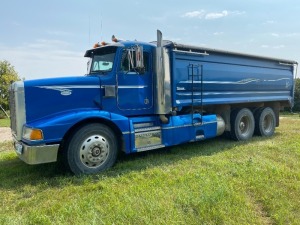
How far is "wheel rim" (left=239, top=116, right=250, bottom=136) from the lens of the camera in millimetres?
9512

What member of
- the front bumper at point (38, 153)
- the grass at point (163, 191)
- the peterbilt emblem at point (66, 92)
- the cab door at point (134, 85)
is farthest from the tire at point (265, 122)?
the front bumper at point (38, 153)

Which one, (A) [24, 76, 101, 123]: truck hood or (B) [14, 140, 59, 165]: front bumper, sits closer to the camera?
(B) [14, 140, 59, 165]: front bumper

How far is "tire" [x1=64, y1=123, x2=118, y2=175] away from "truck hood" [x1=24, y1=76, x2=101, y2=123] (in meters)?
0.55

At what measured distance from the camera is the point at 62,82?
5.78 meters

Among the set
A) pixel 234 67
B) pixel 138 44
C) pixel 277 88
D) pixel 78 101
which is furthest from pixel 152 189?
pixel 277 88

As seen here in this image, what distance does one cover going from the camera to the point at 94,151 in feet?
18.9

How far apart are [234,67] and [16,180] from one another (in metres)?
6.35

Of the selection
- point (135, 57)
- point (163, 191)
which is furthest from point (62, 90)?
point (163, 191)

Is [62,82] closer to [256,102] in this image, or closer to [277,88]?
[256,102]

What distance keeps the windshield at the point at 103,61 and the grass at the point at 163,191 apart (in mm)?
2068

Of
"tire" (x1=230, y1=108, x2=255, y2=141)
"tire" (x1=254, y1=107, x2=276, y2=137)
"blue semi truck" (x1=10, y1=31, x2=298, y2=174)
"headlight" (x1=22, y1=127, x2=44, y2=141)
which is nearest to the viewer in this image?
"headlight" (x1=22, y1=127, x2=44, y2=141)

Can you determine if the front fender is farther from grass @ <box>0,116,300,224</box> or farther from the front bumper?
grass @ <box>0,116,300,224</box>

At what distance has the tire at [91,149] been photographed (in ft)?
18.1

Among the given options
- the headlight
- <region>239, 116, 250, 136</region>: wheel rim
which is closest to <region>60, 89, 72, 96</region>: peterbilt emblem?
the headlight
